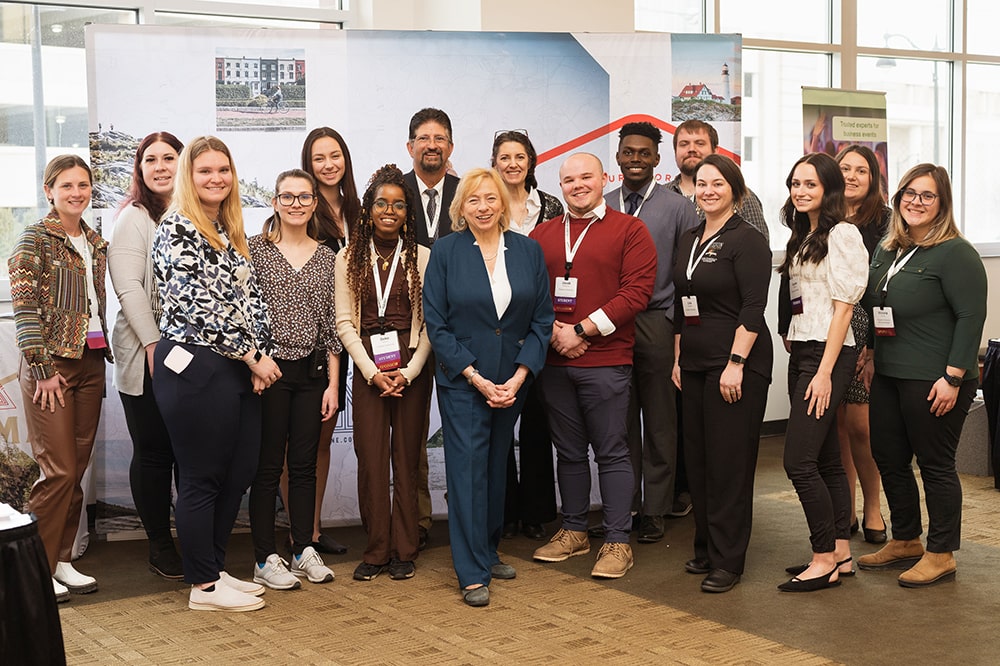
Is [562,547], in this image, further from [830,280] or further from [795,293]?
[830,280]

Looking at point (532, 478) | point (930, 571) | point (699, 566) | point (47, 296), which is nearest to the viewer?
point (47, 296)

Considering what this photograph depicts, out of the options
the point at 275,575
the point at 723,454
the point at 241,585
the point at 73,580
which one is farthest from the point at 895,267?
the point at 73,580

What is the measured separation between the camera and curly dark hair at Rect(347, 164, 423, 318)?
163 inches

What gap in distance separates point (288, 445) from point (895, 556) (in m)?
2.41

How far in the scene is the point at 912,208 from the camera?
4012mm

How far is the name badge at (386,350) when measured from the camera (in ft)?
13.6

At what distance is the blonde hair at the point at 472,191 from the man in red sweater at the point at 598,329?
0.32m

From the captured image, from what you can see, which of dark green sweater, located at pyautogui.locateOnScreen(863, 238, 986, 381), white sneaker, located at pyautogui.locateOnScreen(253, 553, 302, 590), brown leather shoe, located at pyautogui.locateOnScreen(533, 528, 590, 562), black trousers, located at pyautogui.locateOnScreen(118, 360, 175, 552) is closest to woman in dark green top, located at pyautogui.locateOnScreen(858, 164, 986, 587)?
dark green sweater, located at pyautogui.locateOnScreen(863, 238, 986, 381)

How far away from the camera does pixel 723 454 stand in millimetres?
4031

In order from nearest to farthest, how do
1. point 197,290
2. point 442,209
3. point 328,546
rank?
point 197,290 < point 328,546 < point 442,209

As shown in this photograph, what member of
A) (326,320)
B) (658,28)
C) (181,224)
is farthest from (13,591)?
(658,28)

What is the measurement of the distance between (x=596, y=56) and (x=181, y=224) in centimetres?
242

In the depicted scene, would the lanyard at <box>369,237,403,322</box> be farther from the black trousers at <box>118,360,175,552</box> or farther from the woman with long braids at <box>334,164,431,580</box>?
the black trousers at <box>118,360,175,552</box>

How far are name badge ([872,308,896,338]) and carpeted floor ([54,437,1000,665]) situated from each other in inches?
37.0
